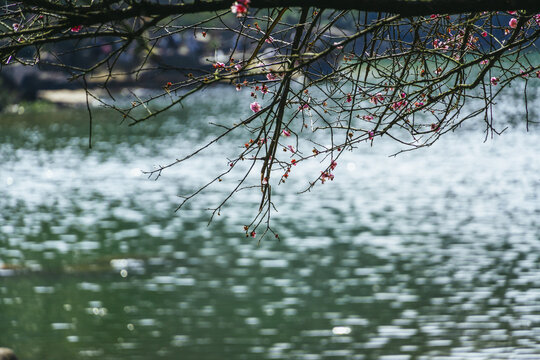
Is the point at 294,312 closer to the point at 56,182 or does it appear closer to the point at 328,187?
the point at 328,187

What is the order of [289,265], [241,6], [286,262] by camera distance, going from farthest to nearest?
[286,262] < [289,265] < [241,6]

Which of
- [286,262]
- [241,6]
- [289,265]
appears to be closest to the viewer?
[241,6]

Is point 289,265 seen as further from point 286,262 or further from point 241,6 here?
point 241,6

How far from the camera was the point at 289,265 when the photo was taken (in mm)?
17906

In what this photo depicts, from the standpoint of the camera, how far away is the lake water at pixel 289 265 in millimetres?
13797

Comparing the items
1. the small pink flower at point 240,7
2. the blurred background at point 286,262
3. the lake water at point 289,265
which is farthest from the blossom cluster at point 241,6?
the lake water at point 289,265

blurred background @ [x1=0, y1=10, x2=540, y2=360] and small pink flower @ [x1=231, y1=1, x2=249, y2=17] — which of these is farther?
blurred background @ [x1=0, y1=10, x2=540, y2=360]

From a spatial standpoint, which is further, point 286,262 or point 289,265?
point 286,262

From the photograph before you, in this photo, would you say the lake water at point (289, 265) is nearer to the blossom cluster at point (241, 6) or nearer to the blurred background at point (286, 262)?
the blurred background at point (286, 262)

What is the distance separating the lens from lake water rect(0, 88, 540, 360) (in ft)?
45.3

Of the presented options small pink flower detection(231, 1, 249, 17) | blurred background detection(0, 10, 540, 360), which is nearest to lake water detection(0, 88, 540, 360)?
blurred background detection(0, 10, 540, 360)

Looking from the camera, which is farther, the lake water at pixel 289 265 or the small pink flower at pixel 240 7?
the lake water at pixel 289 265

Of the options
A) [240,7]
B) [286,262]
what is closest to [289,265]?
[286,262]

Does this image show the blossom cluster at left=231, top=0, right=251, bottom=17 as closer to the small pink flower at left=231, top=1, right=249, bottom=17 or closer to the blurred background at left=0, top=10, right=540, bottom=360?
the small pink flower at left=231, top=1, right=249, bottom=17
